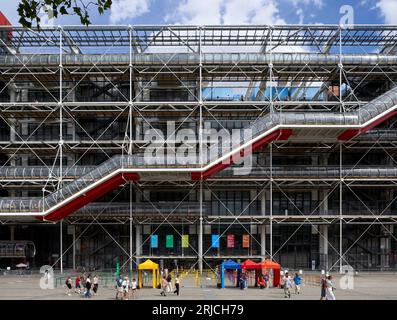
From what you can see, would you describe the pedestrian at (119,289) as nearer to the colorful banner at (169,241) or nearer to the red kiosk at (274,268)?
the red kiosk at (274,268)

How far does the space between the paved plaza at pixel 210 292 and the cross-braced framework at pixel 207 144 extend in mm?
4777

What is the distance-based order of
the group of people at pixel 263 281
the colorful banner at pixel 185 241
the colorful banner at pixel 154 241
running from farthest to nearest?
the colorful banner at pixel 154 241, the colorful banner at pixel 185 241, the group of people at pixel 263 281

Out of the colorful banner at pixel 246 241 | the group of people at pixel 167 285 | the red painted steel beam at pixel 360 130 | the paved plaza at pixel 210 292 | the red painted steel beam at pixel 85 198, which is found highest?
the red painted steel beam at pixel 360 130

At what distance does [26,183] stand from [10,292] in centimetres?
1158

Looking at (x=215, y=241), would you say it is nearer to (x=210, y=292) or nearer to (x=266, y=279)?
(x=266, y=279)

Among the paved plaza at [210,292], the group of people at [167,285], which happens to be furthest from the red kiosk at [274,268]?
the group of people at [167,285]

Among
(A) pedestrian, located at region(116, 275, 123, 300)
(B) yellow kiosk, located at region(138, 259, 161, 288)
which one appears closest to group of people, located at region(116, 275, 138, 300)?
(A) pedestrian, located at region(116, 275, 123, 300)

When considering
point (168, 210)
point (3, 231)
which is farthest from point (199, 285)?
point (3, 231)

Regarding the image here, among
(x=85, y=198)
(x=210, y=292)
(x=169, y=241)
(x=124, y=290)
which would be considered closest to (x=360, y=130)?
(x=210, y=292)

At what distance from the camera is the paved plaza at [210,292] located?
1994 centimetres

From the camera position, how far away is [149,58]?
3080 cm

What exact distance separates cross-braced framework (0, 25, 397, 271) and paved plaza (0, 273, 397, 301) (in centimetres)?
478

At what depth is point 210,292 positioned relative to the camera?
21.8 m

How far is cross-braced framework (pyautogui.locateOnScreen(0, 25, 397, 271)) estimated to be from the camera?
99.7ft
